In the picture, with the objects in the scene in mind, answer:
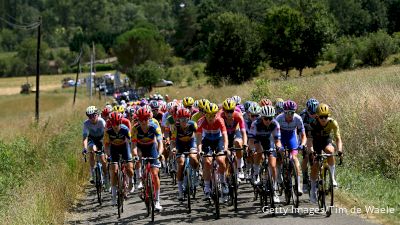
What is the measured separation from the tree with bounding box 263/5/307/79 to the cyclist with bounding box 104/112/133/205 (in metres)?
47.9

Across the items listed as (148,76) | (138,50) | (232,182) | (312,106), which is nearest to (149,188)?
(232,182)

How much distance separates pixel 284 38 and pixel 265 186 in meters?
50.5

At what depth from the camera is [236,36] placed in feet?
191

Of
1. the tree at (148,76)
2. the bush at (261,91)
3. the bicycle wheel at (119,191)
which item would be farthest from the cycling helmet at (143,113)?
the tree at (148,76)

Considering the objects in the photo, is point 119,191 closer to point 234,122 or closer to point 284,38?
point 234,122

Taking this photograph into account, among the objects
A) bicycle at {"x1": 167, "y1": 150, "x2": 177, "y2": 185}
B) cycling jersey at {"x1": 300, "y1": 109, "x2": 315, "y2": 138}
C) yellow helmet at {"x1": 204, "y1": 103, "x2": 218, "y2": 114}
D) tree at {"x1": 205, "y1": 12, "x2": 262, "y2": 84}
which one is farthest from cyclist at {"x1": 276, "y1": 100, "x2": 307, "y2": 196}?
tree at {"x1": 205, "y1": 12, "x2": 262, "y2": 84}

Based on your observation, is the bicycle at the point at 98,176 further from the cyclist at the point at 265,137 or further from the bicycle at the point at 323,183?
the bicycle at the point at 323,183

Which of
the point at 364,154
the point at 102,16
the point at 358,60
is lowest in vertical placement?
the point at 364,154

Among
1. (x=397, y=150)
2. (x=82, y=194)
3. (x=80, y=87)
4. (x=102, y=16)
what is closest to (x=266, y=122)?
(x=397, y=150)

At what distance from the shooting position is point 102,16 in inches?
Answer: 7525

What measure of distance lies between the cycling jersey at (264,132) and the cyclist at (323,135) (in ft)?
2.51

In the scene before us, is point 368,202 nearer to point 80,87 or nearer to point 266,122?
point 266,122

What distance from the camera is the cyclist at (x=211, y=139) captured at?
36.9ft

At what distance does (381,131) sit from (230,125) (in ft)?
14.0
